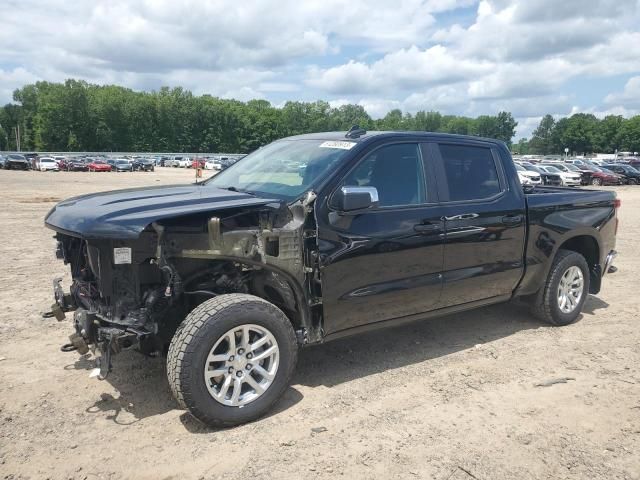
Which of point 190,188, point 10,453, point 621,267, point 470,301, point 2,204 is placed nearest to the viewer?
point 10,453

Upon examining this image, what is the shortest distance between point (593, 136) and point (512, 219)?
151 m

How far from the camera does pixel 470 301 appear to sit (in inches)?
197

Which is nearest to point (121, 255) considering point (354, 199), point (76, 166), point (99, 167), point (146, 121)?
point (354, 199)

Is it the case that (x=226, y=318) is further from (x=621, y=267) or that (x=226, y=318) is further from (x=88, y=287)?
(x=621, y=267)

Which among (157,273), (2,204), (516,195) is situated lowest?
(2,204)

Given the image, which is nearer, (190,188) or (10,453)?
(10,453)

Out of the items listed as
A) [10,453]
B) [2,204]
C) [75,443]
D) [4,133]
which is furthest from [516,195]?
[4,133]

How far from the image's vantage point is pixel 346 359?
480cm

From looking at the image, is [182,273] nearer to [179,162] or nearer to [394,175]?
[394,175]

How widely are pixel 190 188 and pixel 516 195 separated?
301cm

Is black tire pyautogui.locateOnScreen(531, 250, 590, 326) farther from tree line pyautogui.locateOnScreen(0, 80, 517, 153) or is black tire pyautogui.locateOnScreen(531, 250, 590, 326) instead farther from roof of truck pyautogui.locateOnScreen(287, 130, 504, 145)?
tree line pyautogui.locateOnScreen(0, 80, 517, 153)

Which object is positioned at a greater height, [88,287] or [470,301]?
[88,287]

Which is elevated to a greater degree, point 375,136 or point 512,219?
point 375,136

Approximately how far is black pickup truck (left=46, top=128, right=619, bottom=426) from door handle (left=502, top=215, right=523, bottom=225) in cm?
2
